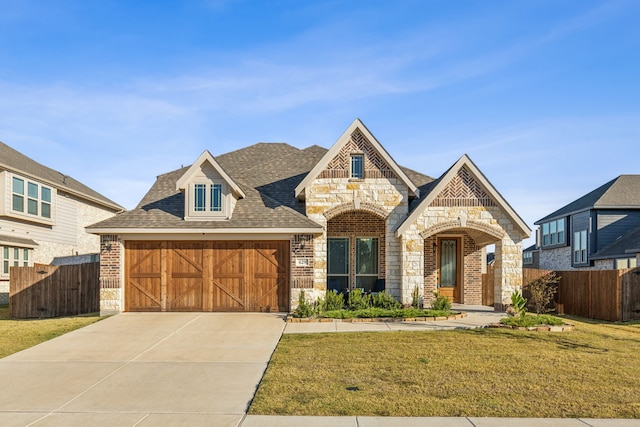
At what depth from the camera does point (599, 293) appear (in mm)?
17453

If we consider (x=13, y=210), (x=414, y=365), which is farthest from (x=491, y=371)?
(x=13, y=210)

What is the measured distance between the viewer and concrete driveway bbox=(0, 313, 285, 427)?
23.8 ft

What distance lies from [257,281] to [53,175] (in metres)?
17.5

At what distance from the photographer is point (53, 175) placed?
92.3 ft

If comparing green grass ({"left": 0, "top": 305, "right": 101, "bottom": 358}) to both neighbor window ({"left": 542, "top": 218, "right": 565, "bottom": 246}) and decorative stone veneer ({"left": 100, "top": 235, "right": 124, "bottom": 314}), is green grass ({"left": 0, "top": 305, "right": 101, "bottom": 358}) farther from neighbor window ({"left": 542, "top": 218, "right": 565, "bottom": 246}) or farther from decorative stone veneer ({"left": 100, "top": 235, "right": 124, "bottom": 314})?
neighbor window ({"left": 542, "top": 218, "right": 565, "bottom": 246})

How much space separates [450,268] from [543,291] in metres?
3.98

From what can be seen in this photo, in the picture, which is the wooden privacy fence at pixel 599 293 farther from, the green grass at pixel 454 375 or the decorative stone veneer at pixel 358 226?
the decorative stone veneer at pixel 358 226

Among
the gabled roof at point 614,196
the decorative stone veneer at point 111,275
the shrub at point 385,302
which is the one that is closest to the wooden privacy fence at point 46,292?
the decorative stone veneer at point 111,275

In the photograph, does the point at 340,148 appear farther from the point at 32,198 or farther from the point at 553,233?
the point at 553,233

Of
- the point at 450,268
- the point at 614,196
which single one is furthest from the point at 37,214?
the point at 614,196

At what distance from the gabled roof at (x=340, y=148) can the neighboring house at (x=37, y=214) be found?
44.2ft

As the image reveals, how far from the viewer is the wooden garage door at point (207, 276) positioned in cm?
1712

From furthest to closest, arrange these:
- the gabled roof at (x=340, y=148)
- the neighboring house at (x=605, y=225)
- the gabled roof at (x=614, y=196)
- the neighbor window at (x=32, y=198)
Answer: the gabled roof at (x=614, y=196)
the neighboring house at (x=605, y=225)
the neighbor window at (x=32, y=198)
the gabled roof at (x=340, y=148)

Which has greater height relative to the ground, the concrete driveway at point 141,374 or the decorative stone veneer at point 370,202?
the decorative stone veneer at point 370,202
